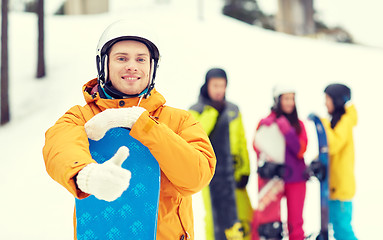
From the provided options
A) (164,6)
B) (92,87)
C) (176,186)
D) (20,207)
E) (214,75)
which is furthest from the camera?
(164,6)

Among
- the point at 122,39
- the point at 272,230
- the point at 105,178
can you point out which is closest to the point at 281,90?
the point at 272,230

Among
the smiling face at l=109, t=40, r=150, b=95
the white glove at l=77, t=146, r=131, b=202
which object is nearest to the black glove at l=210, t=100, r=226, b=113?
the smiling face at l=109, t=40, r=150, b=95

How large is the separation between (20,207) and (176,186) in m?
5.84

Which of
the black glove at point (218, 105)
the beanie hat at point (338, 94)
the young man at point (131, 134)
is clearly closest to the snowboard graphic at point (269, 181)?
the black glove at point (218, 105)

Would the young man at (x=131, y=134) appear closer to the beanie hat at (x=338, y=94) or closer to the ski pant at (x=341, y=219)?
the ski pant at (x=341, y=219)

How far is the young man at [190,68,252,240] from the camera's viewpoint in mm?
4949

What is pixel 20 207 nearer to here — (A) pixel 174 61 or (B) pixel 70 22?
(A) pixel 174 61

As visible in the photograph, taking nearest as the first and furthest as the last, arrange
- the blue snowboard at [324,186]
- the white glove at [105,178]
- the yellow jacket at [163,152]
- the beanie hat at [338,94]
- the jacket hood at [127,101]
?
the white glove at [105,178] → the yellow jacket at [163,152] → the jacket hood at [127,101] → the blue snowboard at [324,186] → the beanie hat at [338,94]

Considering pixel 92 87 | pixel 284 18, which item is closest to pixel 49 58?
pixel 92 87

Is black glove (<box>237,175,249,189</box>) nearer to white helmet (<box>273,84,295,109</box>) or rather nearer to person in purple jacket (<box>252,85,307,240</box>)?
person in purple jacket (<box>252,85,307,240</box>)

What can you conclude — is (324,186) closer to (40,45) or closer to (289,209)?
(289,209)

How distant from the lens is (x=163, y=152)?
187 centimetres

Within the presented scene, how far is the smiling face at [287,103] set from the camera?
5055 millimetres

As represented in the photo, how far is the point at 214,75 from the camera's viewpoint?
196 inches
